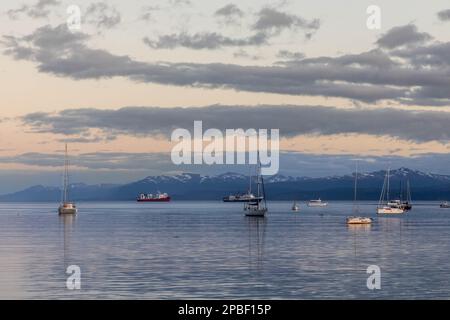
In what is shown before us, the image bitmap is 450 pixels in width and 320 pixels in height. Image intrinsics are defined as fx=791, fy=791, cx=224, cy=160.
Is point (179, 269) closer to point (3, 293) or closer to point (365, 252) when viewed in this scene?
point (3, 293)

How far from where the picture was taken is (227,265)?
237ft

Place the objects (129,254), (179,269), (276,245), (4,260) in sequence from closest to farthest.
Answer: (179,269) < (4,260) < (129,254) < (276,245)

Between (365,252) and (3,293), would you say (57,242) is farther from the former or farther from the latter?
(3,293)

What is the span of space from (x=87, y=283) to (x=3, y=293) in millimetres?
7211

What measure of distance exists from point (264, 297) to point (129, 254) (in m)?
34.4

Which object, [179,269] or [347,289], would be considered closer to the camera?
[347,289]
